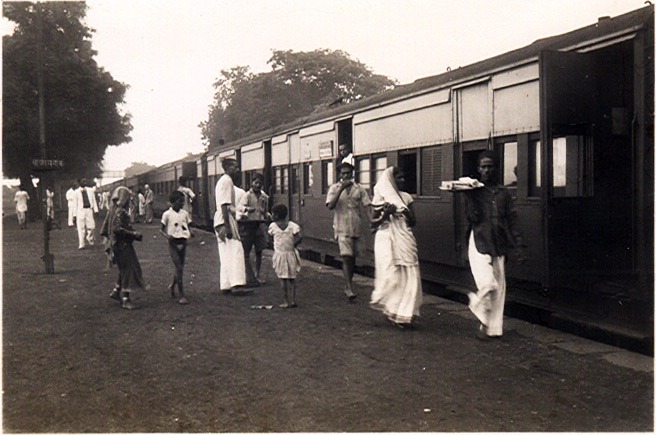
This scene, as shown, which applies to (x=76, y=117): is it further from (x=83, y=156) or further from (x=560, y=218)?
(x=560, y=218)

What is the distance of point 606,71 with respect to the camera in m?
6.59

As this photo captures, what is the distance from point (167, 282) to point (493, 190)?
5776 millimetres

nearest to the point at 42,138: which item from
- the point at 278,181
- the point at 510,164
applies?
the point at 278,181

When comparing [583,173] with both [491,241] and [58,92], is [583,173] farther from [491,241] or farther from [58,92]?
[58,92]

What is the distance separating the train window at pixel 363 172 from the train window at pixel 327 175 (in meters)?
1.00

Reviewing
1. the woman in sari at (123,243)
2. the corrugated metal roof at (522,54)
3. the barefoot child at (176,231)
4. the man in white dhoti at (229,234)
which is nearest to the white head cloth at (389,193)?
the corrugated metal roof at (522,54)

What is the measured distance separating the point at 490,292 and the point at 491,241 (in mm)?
454

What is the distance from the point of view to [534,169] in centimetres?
709

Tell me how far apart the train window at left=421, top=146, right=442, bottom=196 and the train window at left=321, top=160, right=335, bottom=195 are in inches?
135

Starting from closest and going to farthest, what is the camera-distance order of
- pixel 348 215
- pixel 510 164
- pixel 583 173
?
pixel 583 173, pixel 510 164, pixel 348 215

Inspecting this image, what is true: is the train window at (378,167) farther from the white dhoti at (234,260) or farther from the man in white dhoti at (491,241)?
the man in white dhoti at (491,241)

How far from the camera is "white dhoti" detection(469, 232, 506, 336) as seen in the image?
20.9 feet

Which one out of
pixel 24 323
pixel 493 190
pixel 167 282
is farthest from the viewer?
pixel 167 282

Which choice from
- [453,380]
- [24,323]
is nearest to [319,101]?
[24,323]
